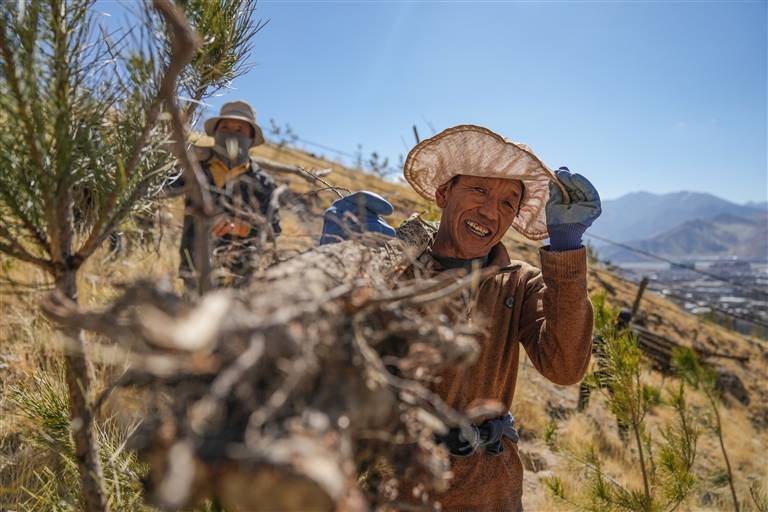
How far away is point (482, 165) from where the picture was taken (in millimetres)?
1603

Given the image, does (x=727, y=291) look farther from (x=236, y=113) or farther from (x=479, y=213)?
(x=479, y=213)

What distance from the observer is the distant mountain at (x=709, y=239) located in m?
149

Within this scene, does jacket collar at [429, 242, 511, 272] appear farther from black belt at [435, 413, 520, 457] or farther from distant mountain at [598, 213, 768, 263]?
distant mountain at [598, 213, 768, 263]

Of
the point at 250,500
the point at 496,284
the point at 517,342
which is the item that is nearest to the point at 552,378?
the point at 517,342

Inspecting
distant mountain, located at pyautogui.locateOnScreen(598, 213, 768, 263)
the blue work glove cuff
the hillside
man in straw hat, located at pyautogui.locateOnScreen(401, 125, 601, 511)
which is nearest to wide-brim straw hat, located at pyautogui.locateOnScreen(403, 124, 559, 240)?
man in straw hat, located at pyautogui.locateOnScreen(401, 125, 601, 511)

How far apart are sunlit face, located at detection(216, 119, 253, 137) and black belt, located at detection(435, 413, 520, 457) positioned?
2923 millimetres

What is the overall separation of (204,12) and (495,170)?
107 cm

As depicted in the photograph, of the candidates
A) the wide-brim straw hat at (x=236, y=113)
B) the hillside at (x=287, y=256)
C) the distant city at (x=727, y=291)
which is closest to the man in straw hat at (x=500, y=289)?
the hillside at (x=287, y=256)

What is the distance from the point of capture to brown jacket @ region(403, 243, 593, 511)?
1348 mm

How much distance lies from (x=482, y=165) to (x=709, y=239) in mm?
196696

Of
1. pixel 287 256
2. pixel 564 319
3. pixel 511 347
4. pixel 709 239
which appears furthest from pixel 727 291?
pixel 709 239

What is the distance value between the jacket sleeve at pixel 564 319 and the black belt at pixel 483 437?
0.78 ft

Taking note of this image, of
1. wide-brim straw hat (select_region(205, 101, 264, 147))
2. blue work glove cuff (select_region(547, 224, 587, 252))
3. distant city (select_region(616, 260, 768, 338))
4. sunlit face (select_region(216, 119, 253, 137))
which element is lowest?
distant city (select_region(616, 260, 768, 338))

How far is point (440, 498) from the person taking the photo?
1.39 meters
